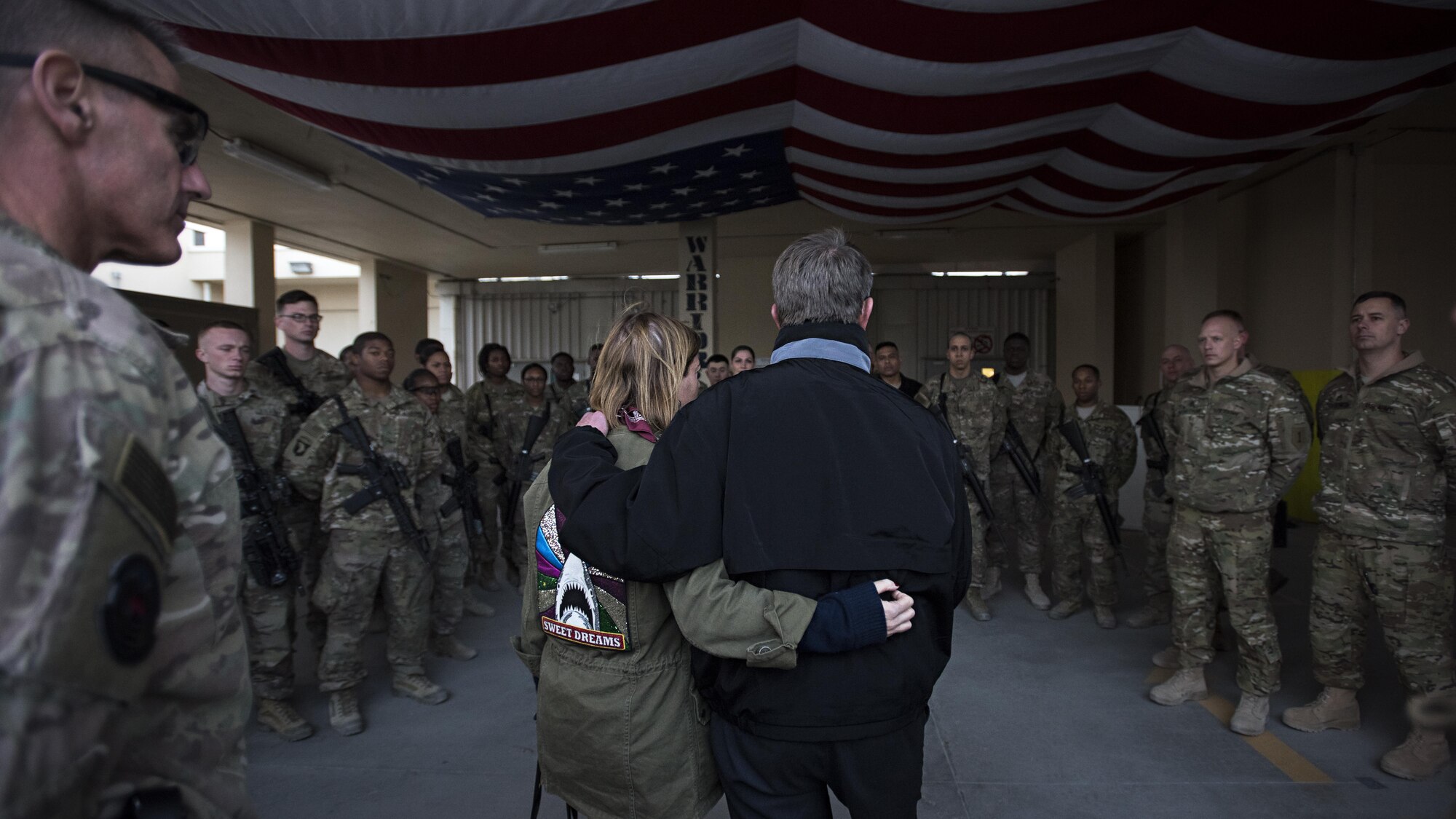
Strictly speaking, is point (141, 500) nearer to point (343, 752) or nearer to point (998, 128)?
point (343, 752)

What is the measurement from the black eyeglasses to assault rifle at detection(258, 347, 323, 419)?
9.24 feet

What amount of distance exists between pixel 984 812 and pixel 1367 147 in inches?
250

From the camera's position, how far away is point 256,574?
2.67 meters

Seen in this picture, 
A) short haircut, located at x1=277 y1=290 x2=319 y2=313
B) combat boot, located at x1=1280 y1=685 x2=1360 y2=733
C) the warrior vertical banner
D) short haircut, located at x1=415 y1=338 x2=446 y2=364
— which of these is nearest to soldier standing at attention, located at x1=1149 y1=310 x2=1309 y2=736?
combat boot, located at x1=1280 y1=685 x2=1360 y2=733

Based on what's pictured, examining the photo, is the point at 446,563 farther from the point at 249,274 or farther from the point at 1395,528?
the point at 249,274

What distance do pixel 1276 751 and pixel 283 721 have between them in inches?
147

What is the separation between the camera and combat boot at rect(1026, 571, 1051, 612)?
4286mm

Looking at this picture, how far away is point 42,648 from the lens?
1.42ft

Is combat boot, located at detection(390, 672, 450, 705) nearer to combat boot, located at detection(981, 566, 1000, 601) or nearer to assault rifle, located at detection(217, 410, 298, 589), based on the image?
assault rifle, located at detection(217, 410, 298, 589)

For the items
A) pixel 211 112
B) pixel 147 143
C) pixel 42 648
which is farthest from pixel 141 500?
pixel 211 112

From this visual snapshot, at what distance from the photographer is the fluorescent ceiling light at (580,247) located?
8789 millimetres

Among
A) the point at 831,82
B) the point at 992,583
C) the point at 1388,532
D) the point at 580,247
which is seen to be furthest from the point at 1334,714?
the point at 580,247

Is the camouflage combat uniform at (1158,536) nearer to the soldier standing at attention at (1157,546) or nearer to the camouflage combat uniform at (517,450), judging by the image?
the soldier standing at attention at (1157,546)

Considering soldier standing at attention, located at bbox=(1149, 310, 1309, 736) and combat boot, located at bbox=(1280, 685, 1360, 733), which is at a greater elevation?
soldier standing at attention, located at bbox=(1149, 310, 1309, 736)
